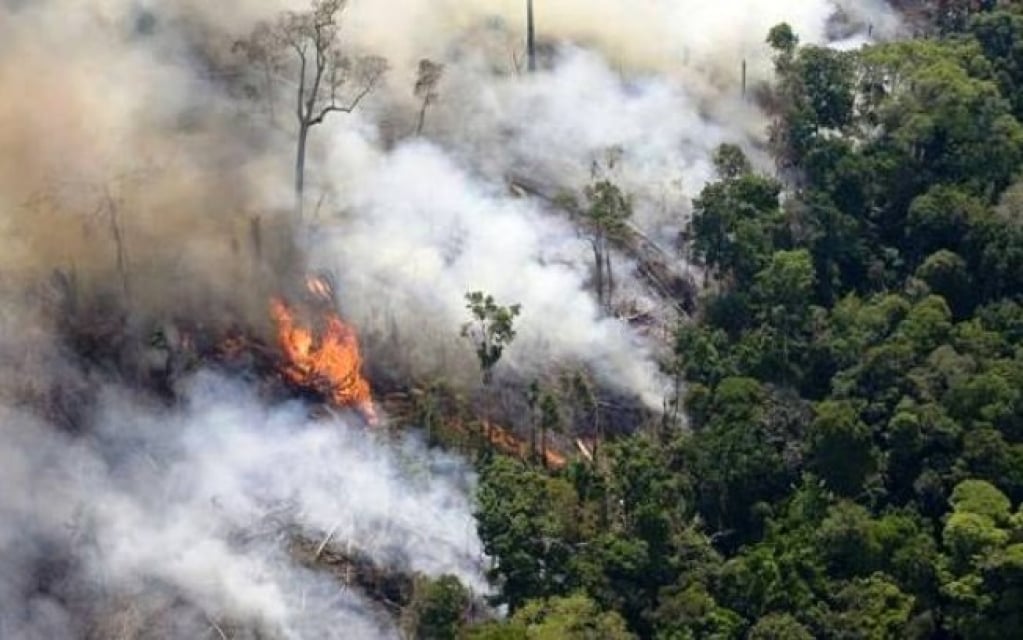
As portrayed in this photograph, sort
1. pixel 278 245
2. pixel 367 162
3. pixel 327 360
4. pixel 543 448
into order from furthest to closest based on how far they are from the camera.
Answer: pixel 367 162 → pixel 278 245 → pixel 327 360 → pixel 543 448

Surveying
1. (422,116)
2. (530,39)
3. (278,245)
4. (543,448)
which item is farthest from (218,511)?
(530,39)

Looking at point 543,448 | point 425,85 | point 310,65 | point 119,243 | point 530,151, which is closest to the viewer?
point 543,448

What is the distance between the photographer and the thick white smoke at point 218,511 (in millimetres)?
56906

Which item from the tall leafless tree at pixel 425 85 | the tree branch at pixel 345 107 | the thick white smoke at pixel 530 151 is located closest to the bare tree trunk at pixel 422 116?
the tall leafless tree at pixel 425 85

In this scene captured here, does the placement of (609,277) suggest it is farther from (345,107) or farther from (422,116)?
(345,107)

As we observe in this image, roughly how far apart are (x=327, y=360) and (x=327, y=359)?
0.07 meters

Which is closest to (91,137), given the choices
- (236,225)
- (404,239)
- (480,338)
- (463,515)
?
(236,225)

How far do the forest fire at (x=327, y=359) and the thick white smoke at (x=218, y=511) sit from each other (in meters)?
1.50

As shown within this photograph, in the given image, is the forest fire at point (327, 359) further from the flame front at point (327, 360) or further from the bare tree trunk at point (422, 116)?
the bare tree trunk at point (422, 116)

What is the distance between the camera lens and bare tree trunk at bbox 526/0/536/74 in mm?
83750

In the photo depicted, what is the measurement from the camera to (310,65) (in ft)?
259

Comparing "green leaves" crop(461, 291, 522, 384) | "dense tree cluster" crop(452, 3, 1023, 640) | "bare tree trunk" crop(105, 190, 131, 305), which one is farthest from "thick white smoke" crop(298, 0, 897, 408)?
"bare tree trunk" crop(105, 190, 131, 305)

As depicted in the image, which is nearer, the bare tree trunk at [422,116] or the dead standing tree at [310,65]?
the dead standing tree at [310,65]

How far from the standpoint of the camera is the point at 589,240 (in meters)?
73.9
